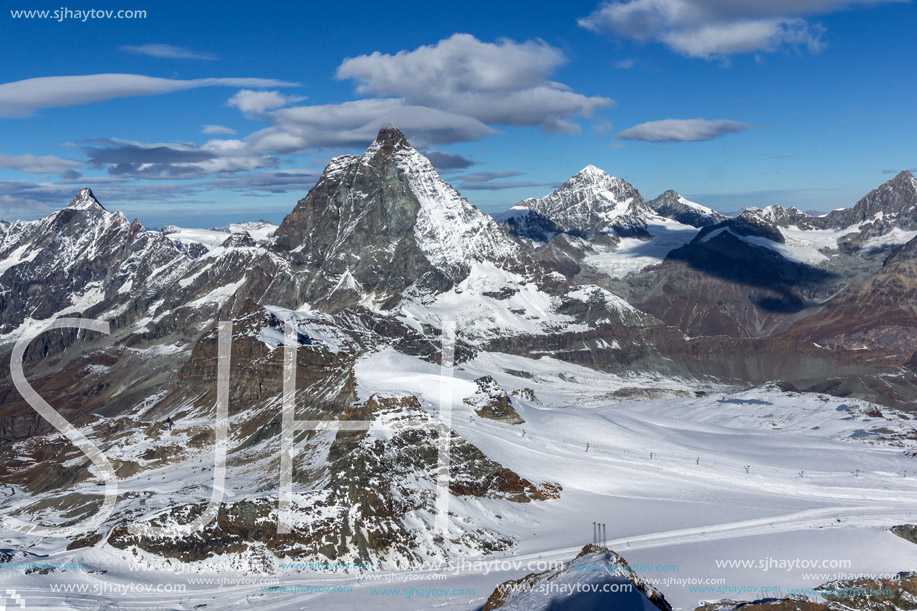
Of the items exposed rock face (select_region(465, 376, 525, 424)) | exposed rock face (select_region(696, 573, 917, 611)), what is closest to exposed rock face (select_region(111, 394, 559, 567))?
exposed rock face (select_region(465, 376, 525, 424))

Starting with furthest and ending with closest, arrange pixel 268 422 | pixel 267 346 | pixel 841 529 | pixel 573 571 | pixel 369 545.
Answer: pixel 267 346 < pixel 268 422 < pixel 841 529 < pixel 369 545 < pixel 573 571

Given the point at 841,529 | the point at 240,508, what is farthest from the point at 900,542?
the point at 240,508

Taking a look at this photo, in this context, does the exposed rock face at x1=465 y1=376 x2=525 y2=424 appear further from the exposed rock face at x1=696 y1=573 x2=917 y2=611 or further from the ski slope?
the exposed rock face at x1=696 y1=573 x2=917 y2=611

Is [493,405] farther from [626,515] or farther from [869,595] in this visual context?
[869,595]

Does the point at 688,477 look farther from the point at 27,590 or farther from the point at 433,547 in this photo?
the point at 27,590

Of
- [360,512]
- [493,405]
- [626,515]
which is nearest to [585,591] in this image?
[360,512]

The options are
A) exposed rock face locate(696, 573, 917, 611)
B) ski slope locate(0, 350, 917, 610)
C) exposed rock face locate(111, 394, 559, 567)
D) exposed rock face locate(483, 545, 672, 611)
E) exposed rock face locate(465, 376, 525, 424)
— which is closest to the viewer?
exposed rock face locate(483, 545, 672, 611)

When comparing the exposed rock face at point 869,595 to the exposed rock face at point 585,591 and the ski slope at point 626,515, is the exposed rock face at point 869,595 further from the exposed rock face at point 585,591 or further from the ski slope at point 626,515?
the ski slope at point 626,515

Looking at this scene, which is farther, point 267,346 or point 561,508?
point 267,346
